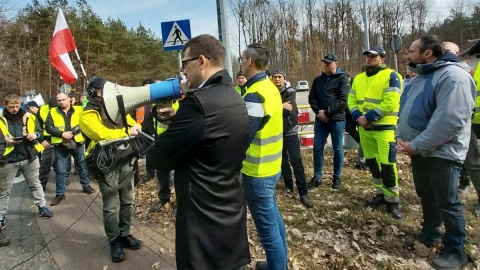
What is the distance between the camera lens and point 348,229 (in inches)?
153

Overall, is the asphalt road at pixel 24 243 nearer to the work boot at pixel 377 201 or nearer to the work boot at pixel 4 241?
the work boot at pixel 4 241

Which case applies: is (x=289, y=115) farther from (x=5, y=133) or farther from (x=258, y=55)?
(x=5, y=133)

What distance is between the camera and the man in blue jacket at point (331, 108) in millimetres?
5195

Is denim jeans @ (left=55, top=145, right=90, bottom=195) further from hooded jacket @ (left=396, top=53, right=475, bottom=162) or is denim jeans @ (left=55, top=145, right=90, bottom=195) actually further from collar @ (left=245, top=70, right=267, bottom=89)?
hooded jacket @ (left=396, top=53, right=475, bottom=162)

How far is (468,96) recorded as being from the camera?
2830 millimetres

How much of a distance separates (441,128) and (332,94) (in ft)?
8.42

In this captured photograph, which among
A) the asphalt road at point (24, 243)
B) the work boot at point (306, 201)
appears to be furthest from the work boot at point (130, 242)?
the work boot at point (306, 201)

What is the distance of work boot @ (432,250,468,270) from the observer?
2.98 metres

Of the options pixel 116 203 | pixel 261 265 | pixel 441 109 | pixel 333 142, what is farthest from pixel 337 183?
pixel 116 203

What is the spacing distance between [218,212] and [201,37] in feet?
3.56

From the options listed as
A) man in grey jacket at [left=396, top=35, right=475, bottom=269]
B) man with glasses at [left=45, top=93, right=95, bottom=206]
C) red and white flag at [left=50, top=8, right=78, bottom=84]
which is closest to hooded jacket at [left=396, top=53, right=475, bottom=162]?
man in grey jacket at [left=396, top=35, right=475, bottom=269]

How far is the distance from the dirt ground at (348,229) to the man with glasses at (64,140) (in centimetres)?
149

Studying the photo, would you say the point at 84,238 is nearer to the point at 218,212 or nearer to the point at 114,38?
the point at 218,212

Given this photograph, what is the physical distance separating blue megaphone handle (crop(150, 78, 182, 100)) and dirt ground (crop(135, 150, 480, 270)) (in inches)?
79.5
